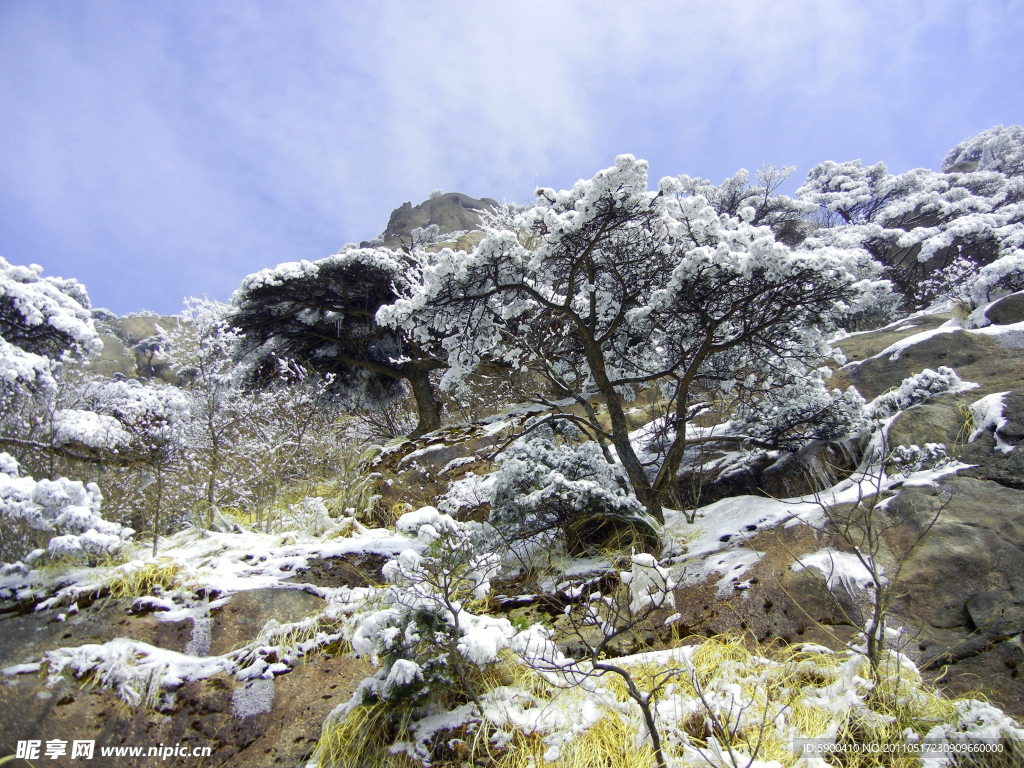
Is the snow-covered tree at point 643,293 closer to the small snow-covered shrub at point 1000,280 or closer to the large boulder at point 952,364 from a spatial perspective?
the large boulder at point 952,364

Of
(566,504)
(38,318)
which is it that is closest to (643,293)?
(566,504)

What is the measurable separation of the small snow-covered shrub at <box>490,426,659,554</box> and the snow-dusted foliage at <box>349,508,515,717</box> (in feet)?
5.59

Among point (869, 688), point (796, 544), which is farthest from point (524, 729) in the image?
point (796, 544)

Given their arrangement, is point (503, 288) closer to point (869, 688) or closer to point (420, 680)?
point (420, 680)

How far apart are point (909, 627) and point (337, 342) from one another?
9679 millimetres

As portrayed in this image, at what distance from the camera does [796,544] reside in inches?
175

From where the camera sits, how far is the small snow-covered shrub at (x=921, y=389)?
6.15 metres

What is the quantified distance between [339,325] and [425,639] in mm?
8032

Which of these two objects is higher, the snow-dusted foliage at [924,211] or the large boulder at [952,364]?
the snow-dusted foliage at [924,211]

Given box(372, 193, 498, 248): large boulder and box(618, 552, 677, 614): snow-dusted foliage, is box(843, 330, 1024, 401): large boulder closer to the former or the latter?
box(618, 552, 677, 614): snow-dusted foliage

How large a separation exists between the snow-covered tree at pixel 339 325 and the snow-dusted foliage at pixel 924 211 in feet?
37.7

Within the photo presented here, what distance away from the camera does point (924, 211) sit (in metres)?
21.5

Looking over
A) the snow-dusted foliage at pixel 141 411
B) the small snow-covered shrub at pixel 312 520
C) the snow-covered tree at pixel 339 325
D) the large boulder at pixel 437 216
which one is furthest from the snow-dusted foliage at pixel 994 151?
the large boulder at pixel 437 216

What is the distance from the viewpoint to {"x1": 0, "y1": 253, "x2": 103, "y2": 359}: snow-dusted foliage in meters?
5.73
